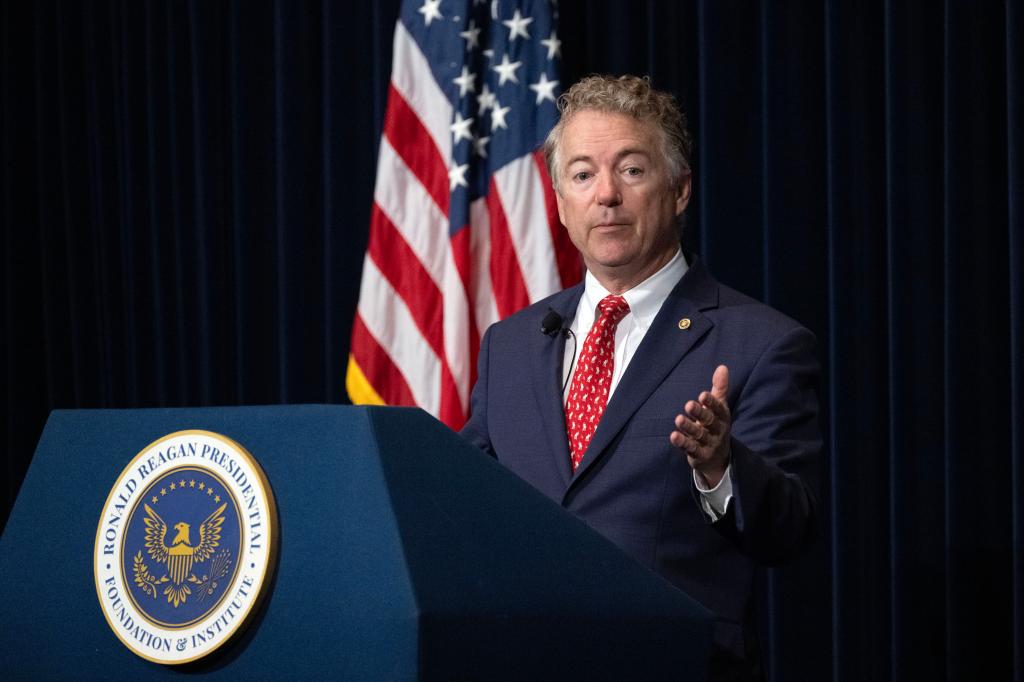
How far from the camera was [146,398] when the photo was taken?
4223 millimetres

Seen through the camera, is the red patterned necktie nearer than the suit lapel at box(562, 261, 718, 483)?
No

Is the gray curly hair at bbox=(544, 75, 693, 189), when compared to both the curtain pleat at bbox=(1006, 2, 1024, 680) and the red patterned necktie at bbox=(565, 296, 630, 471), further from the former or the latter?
the curtain pleat at bbox=(1006, 2, 1024, 680)

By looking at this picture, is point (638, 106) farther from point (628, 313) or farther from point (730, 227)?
point (730, 227)

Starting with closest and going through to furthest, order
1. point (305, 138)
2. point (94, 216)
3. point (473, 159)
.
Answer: point (473, 159), point (305, 138), point (94, 216)

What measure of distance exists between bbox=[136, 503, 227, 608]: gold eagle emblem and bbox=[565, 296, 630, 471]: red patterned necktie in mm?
889

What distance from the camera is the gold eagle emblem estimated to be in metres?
1.05

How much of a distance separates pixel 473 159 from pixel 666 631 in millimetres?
2358

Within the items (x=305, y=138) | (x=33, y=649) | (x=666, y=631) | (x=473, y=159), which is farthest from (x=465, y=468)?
(x=305, y=138)

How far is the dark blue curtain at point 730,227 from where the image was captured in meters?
2.84

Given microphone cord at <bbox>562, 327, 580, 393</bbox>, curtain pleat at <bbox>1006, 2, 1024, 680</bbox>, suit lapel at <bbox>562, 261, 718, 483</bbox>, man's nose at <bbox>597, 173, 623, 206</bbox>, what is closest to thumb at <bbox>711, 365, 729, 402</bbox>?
suit lapel at <bbox>562, 261, 718, 483</bbox>

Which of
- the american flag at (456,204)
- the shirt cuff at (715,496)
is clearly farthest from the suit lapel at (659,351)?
the american flag at (456,204)

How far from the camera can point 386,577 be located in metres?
0.96

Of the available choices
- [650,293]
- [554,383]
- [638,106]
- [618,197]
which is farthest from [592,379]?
[638,106]

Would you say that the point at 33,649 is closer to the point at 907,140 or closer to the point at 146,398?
the point at 907,140
